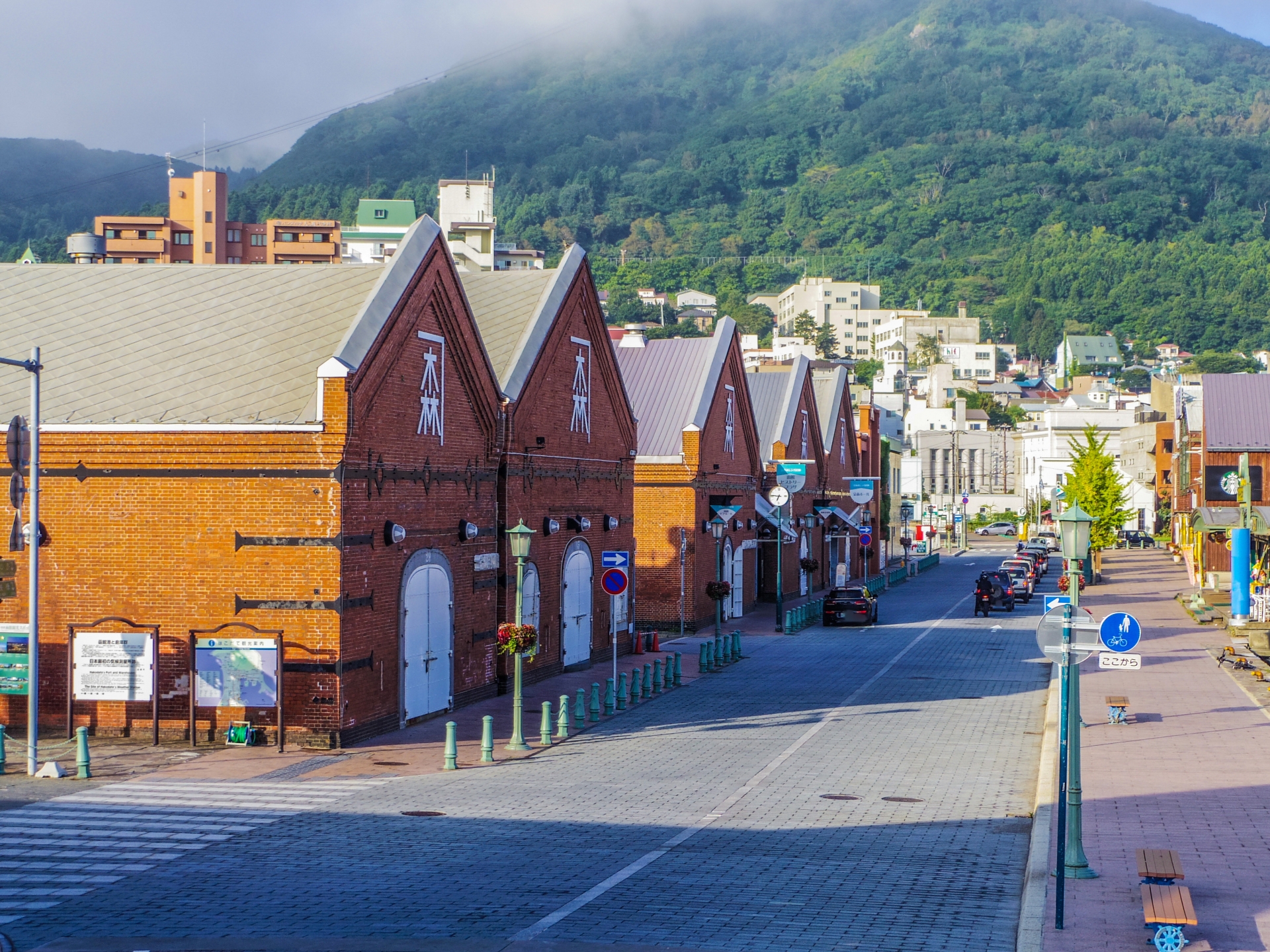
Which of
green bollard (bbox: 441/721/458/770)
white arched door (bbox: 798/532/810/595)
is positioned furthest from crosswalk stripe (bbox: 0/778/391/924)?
white arched door (bbox: 798/532/810/595)

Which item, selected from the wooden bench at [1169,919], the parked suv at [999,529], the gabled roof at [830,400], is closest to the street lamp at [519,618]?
the wooden bench at [1169,919]

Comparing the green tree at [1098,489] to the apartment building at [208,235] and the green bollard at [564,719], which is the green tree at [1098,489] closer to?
the green bollard at [564,719]

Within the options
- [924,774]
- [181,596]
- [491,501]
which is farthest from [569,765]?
[491,501]

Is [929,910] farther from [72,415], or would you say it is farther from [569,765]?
[72,415]

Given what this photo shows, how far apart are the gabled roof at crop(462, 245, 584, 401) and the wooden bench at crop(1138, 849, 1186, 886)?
19.2 meters

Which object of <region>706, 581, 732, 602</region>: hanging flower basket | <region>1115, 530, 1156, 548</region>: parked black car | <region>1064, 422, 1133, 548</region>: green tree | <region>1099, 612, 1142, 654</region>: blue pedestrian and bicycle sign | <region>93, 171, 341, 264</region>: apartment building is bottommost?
<region>1115, 530, 1156, 548</region>: parked black car

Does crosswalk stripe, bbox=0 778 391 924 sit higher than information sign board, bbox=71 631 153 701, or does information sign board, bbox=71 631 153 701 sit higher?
information sign board, bbox=71 631 153 701

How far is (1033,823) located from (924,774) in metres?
3.87

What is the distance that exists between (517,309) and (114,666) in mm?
14135

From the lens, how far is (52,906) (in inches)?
540

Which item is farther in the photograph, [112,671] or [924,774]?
[112,671]

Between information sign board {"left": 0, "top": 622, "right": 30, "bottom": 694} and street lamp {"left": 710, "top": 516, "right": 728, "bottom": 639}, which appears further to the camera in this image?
street lamp {"left": 710, "top": 516, "right": 728, "bottom": 639}

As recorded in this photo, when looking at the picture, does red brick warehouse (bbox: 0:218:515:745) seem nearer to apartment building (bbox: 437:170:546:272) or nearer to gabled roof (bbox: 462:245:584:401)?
gabled roof (bbox: 462:245:584:401)

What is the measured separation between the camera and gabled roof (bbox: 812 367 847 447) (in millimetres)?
70625
